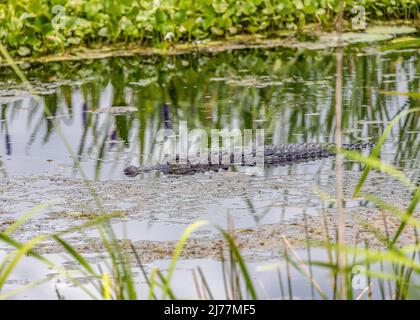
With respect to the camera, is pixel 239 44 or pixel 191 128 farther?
pixel 239 44

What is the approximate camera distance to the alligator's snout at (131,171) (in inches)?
241

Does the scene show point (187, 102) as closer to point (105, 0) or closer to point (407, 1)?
point (105, 0)

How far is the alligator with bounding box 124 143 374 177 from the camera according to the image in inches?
242

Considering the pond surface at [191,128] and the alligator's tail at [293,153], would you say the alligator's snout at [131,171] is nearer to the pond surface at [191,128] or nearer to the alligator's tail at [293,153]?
the pond surface at [191,128]

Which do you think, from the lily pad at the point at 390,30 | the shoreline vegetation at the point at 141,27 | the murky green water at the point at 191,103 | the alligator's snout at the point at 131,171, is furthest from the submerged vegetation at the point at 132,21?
the alligator's snout at the point at 131,171

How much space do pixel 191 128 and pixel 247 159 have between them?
1.21 m

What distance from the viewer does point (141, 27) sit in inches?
433

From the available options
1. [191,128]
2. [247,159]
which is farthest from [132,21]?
[247,159]

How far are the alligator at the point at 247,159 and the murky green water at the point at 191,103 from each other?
0.28 meters

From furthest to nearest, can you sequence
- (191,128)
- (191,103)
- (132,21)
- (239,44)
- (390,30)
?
1. (390,30)
2. (239,44)
3. (132,21)
4. (191,103)
5. (191,128)

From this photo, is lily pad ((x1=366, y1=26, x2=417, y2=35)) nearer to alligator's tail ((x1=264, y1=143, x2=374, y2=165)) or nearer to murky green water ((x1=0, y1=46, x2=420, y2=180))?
murky green water ((x1=0, y1=46, x2=420, y2=180))

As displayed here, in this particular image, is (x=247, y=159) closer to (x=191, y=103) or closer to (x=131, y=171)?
(x=131, y=171)

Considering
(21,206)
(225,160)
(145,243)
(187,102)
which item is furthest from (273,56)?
(145,243)
